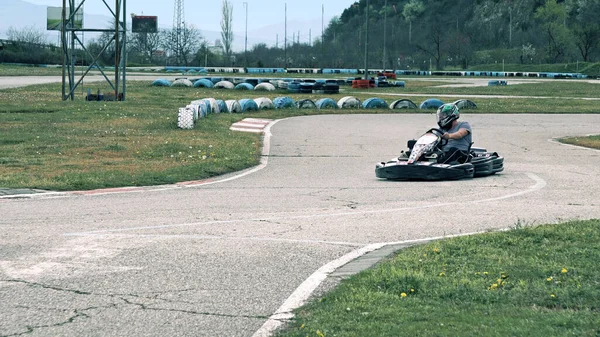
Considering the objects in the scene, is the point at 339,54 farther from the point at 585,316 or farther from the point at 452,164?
the point at 585,316

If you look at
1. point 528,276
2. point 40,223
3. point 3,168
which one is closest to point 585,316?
point 528,276

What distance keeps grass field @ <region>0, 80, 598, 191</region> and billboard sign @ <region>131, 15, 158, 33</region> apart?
71.7m

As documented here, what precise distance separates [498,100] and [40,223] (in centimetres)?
3462

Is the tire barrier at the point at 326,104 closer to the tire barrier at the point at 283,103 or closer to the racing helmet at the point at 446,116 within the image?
the tire barrier at the point at 283,103

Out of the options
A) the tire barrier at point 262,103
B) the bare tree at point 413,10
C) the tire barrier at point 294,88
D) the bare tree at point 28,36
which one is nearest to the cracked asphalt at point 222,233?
the tire barrier at point 262,103

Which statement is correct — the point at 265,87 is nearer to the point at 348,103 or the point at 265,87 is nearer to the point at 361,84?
the point at 361,84

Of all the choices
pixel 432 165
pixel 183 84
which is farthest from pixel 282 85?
pixel 432 165

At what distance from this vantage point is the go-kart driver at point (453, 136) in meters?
14.7

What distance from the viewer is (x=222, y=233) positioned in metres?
9.06

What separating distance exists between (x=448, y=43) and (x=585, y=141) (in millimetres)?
86030

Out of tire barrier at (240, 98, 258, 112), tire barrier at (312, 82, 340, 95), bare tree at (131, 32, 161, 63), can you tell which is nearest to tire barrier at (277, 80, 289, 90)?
tire barrier at (312, 82, 340, 95)

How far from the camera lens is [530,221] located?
1001 centimetres

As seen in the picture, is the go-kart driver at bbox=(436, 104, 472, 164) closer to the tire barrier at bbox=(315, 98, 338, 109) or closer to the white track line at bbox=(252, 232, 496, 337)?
the white track line at bbox=(252, 232, 496, 337)

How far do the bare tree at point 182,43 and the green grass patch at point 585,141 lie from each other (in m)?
86.6
